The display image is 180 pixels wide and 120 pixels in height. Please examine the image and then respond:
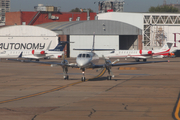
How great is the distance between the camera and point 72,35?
76.4m

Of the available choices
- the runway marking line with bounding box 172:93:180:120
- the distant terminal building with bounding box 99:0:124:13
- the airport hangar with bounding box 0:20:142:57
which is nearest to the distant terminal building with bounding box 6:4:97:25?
the airport hangar with bounding box 0:20:142:57

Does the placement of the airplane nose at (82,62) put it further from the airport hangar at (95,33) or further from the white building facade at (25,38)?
the airport hangar at (95,33)

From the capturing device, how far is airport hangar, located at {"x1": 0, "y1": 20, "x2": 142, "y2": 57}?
234 feet

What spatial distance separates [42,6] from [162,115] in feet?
292

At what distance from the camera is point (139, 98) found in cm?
1521

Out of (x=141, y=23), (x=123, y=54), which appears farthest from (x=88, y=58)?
(x=141, y=23)

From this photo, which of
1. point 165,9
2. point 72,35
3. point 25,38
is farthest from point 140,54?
point 165,9

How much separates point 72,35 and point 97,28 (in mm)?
7316

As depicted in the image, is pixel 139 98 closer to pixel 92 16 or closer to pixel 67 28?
pixel 67 28

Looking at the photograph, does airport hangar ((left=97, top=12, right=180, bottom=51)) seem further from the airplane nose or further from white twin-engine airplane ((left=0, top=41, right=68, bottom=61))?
the airplane nose

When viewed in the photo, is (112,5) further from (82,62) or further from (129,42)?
(82,62)

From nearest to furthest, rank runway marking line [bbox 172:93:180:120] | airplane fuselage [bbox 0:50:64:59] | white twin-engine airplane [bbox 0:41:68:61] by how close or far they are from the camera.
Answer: runway marking line [bbox 172:93:180:120], white twin-engine airplane [bbox 0:41:68:61], airplane fuselage [bbox 0:50:64:59]

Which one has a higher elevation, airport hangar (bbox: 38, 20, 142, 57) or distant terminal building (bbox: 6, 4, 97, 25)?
distant terminal building (bbox: 6, 4, 97, 25)

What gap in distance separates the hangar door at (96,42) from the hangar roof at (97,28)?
1096mm
